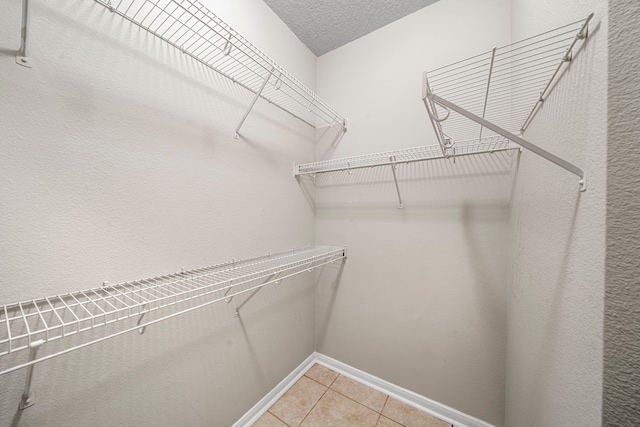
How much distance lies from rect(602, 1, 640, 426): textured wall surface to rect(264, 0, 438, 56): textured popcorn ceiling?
4.24 feet

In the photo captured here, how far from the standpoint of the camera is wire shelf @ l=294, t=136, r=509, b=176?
3.47ft

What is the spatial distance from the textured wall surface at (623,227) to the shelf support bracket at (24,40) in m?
1.29

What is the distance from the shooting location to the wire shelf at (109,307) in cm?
47

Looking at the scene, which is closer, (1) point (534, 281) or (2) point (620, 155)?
(2) point (620, 155)

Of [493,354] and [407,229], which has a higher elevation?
[407,229]

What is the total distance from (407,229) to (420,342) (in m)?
0.69

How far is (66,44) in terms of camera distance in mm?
645

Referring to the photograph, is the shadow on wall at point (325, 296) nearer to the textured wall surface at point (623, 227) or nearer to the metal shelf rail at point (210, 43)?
the metal shelf rail at point (210, 43)

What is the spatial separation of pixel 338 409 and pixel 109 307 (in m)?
1.31

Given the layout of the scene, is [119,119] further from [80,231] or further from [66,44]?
[80,231]

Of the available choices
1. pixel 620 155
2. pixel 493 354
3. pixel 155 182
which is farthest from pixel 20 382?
pixel 493 354

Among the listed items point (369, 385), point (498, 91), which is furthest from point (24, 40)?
point (369, 385)

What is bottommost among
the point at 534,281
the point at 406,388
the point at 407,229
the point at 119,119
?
the point at 406,388

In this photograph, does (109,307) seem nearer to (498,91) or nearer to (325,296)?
(325,296)
